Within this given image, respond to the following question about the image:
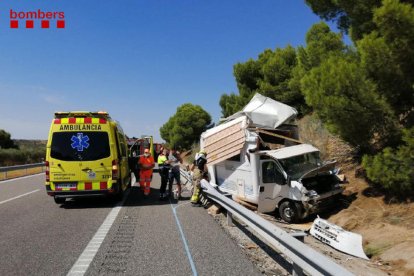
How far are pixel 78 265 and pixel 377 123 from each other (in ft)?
27.1

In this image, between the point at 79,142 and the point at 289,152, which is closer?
the point at 289,152

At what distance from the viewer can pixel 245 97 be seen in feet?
107

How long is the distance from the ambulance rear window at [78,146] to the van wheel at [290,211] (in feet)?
17.1

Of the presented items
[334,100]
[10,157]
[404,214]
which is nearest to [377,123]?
[334,100]

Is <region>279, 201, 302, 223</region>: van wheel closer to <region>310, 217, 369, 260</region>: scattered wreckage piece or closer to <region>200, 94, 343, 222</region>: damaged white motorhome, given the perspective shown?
<region>200, 94, 343, 222</region>: damaged white motorhome

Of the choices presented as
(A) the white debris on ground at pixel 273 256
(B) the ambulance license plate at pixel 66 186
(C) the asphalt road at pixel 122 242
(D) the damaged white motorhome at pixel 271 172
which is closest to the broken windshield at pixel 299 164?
(D) the damaged white motorhome at pixel 271 172

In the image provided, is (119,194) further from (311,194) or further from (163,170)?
(311,194)

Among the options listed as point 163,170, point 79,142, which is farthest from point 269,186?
point 79,142

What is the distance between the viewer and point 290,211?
11.0m

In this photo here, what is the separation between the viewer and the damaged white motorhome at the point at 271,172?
10930mm

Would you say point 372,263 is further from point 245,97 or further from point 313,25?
point 245,97

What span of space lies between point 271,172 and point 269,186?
0.40 metres

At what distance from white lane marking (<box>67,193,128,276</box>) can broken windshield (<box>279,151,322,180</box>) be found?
481 cm

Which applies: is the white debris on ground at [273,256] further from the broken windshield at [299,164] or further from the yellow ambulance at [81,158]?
the yellow ambulance at [81,158]
